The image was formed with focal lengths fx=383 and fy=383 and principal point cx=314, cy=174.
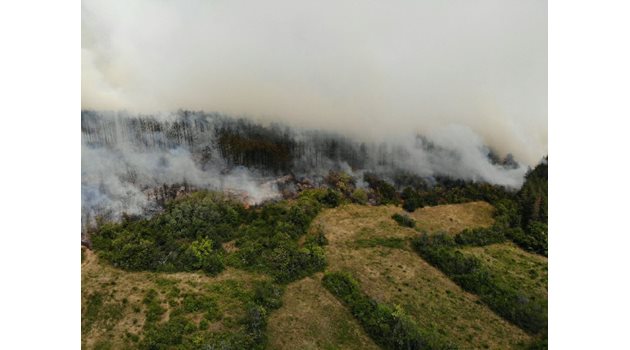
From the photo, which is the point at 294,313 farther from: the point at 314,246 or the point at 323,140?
the point at 323,140

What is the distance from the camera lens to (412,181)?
26.4 meters

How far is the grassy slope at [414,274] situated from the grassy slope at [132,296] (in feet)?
19.0

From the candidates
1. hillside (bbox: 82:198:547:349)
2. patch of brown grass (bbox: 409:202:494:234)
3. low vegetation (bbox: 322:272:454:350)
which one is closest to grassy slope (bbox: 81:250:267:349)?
hillside (bbox: 82:198:547:349)

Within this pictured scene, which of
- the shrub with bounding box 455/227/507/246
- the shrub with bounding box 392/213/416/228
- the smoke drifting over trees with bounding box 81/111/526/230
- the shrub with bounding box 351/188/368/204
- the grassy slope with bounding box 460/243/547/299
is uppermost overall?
the smoke drifting over trees with bounding box 81/111/526/230

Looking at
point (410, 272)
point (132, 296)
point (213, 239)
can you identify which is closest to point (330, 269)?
point (410, 272)

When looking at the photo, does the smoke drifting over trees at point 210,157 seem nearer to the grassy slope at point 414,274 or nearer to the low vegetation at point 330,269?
the low vegetation at point 330,269

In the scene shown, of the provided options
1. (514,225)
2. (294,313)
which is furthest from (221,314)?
(514,225)

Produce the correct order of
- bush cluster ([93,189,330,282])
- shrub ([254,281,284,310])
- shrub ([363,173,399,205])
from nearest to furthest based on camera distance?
shrub ([254,281,284,310]) → bush cluster ([93,189,330,282]) → shrub ([363,173,399,205])

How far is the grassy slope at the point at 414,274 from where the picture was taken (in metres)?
20.8

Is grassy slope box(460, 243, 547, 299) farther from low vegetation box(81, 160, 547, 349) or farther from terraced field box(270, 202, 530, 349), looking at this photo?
terraced field box(270, 202, 530, 349)

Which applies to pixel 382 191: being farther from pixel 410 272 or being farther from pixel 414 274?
pixel 414 274

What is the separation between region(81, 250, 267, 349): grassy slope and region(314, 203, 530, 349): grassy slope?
5797mm

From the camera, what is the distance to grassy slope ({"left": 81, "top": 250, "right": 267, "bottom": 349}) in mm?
20203

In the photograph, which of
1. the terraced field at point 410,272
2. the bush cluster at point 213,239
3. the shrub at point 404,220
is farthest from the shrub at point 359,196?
the bush cluster at point 213,239
